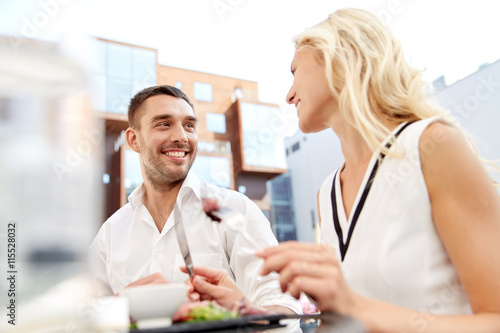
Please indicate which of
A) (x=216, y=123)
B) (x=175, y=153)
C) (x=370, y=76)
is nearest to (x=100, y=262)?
(x=175, y=153)

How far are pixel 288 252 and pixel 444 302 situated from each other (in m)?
0.36

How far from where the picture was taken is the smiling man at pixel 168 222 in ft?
4.61

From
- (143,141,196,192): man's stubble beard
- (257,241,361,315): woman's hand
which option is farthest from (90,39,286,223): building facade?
(257,241,361,315): woman's hand

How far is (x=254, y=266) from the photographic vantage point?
1.35m

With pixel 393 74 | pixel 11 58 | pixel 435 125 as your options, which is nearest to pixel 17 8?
pixel 11 58

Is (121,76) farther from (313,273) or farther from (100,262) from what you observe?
(313,273)

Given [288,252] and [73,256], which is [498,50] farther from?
[73,256]

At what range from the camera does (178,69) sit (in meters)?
2.71

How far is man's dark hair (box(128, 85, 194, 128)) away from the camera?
1647 millimetres

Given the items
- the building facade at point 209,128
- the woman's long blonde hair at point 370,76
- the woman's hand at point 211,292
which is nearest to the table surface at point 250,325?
the woman's hand at point 211,292

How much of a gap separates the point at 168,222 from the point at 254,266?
1.29ft

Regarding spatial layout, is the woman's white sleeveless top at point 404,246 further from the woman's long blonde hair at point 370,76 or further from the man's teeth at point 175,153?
the man's teeth at point 175,153

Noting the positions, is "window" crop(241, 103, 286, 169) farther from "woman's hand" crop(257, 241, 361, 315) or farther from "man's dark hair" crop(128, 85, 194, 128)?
"woman's hand" crop(257, 241, 361, 315)

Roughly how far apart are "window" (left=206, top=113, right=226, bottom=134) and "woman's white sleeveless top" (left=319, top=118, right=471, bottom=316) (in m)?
5.87
